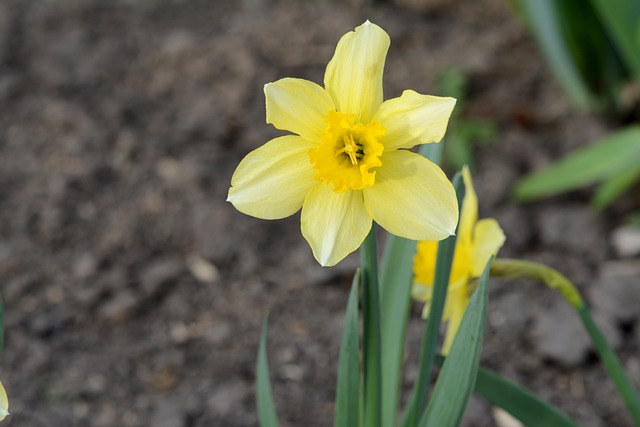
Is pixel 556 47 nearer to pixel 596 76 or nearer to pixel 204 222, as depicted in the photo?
pixel 596 76

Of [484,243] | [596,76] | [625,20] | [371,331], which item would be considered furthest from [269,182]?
Result: [596,76]

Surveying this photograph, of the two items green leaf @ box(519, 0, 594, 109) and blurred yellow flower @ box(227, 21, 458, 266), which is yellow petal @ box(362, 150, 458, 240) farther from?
green leaf @ box(519, 0, 594, 109)

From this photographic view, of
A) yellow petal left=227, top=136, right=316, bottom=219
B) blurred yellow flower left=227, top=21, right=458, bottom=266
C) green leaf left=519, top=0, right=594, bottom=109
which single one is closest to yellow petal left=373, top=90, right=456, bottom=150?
blurred yellow flower left=227, top=21, right=458, bottom=266

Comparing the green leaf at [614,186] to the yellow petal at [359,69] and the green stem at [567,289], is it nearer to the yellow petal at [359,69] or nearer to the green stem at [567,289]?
the green stem at [567,289]

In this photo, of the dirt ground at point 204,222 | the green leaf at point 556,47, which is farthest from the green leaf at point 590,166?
the green leaf at point 556,47

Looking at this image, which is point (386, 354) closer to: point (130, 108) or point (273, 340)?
point (273, 340)

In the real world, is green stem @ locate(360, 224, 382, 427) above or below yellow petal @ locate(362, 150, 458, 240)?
below
